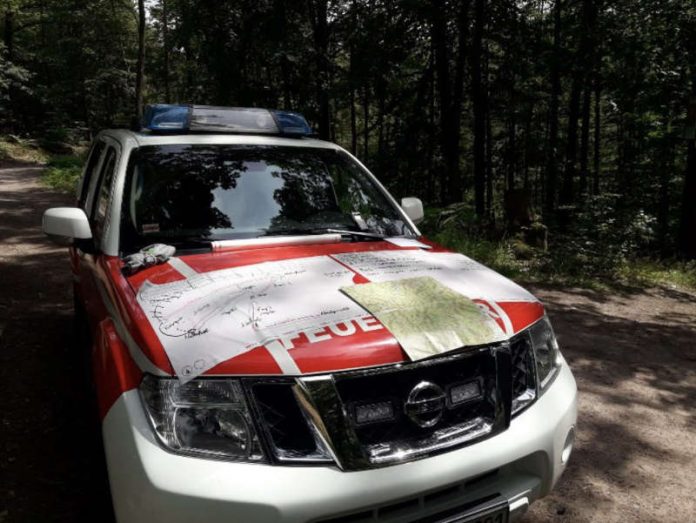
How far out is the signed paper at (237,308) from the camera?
1.96 meters

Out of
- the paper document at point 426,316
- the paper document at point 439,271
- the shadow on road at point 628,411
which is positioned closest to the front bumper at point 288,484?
the paper document at point 426,316

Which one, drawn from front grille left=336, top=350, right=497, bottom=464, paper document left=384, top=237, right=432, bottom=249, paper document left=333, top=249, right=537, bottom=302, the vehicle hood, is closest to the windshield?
paper document left=384, top=237, right=432, bottom=249

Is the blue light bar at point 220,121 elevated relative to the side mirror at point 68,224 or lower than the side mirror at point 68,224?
elevated

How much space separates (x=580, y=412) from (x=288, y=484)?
3.13 metres

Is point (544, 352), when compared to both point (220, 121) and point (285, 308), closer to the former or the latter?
point (285, 308)

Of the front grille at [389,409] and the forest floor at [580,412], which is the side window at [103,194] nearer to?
the forest floor at [580,412]

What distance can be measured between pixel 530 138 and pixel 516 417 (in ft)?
74.9

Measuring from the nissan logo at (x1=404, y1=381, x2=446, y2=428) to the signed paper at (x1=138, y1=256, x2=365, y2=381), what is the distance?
366mm

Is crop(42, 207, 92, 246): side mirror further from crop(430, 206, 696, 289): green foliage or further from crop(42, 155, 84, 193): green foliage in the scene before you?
crop(42, 155, 84, 193): green foliage

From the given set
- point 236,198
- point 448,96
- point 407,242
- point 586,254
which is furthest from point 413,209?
point 448,96

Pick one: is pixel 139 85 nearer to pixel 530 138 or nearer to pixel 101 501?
pixel 530 138

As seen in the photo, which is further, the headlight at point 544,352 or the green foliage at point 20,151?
the green foliage at point 20,151

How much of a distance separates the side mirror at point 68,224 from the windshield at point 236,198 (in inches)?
8.4

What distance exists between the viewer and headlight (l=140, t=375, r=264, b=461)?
188 cm
